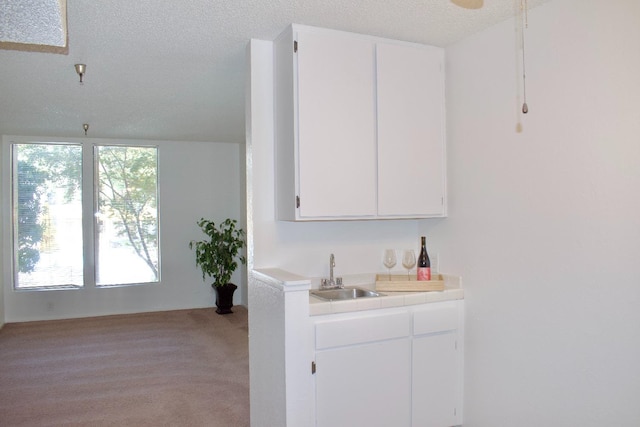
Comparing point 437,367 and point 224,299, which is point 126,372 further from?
point 437,367

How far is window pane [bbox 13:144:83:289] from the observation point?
688 cm

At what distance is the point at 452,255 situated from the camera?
3.31 meters

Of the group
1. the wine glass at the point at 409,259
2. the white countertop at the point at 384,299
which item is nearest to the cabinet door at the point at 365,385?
the white countertop at the point at 384,299

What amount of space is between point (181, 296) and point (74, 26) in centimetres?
543

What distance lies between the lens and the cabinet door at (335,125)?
9.43 feet

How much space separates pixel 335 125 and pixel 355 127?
0.14 metres

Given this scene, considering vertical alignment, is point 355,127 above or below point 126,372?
above

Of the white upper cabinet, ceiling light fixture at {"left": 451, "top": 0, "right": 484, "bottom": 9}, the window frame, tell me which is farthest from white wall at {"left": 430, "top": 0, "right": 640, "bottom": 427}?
the window frame

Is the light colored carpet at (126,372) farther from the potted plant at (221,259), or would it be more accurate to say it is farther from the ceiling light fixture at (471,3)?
the ceiling light fixture at (471,3)

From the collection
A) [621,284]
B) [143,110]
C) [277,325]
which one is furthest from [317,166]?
[143,110]

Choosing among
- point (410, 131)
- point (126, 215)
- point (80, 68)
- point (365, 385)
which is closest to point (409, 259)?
point (410, 131)

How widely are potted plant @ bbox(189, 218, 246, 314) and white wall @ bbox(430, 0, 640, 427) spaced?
14.9 ft

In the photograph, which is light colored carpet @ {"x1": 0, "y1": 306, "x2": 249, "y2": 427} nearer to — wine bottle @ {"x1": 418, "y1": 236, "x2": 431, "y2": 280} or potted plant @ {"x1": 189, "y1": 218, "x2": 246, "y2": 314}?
potted plant @ {"x1": 189, "y1": 218, "x2": 246, "y2": 314}

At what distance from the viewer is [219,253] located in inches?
286
